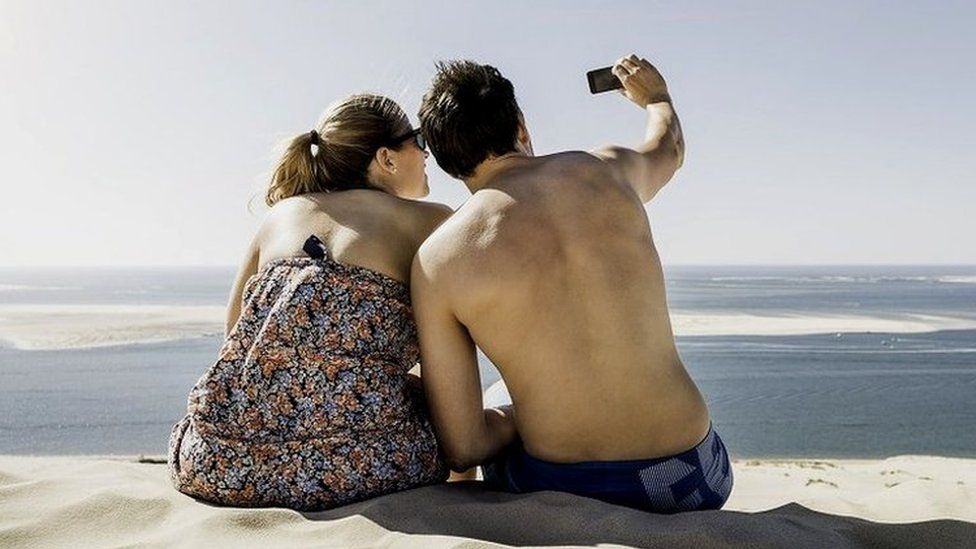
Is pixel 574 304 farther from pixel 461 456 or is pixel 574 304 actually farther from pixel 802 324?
pixel 802 324

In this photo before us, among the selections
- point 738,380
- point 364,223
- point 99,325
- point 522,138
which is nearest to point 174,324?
point 99,325

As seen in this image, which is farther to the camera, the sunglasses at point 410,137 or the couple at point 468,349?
the sunglasses at point 410,137

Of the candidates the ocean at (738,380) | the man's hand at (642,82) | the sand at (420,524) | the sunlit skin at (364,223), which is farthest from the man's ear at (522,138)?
the ocean at (738,380)

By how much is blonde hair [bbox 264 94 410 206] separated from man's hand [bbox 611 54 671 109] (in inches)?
35.3

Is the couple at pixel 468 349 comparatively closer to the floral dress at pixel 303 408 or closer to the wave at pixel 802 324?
the floral dress at pixel 303 408

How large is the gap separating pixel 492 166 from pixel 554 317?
49 centimetres

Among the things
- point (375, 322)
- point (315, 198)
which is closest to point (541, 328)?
point (375, 322)

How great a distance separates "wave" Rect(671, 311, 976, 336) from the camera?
3400cm

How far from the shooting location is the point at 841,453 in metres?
12.7

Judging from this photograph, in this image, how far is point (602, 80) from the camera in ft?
11.0

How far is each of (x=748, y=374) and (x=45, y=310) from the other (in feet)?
120

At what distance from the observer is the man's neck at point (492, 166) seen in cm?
251

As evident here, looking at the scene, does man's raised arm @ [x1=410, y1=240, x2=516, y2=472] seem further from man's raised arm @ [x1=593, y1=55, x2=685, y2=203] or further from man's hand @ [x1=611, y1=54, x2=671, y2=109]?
man's hand @ [x1=611, y1=54, x2=671, y2=109]

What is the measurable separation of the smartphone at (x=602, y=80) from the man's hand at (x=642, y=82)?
51 millimetres
